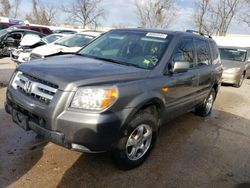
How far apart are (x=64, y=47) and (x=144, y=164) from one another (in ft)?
21.5

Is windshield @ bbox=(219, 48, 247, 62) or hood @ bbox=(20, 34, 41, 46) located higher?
hood @ bbox=(20, 34, 41, 46)

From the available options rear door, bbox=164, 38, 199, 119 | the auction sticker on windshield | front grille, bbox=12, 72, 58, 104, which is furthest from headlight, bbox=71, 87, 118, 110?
the auction sticker on windshield

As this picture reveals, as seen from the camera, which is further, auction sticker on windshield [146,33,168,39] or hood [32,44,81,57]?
hood [32,44,81,57]

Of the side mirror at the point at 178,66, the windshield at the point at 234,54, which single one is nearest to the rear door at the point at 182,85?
the side mirror at the point at 178,66

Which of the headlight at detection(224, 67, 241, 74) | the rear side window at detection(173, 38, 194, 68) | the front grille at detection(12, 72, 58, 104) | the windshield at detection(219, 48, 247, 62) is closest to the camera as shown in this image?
the front grille at detection(12, 72, 58, 104)

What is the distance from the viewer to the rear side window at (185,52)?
431cm

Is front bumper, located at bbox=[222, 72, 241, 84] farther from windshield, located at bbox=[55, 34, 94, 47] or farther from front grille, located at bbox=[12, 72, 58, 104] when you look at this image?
front grille, located at bbox=[12, 72, 58, 104]

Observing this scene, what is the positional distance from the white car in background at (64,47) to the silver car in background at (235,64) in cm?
560

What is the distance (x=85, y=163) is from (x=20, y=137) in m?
1.34

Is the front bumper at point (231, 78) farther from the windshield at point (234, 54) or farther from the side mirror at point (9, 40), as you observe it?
the side mirror at point (9, 40)

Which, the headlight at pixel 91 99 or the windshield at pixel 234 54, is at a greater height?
the headlight at pixel 91 99

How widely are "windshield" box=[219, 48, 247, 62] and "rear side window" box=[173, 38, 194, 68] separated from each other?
26.7 ft

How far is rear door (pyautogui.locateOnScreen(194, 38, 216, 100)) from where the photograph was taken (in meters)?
5.19

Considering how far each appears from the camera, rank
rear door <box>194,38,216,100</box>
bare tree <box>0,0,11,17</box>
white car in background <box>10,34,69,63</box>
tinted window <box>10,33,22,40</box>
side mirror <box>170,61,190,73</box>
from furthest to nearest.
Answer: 1. bare tree <box>0,0,11,17</box>
2. tinted window <box>10,33,22,40</box>
3. white car in background <box>10,34,69,63</box>
4. rear door <box>194,38,216,100</box>
5. side mirror <box>170,61,190,73</box>
